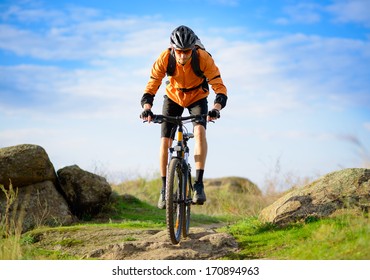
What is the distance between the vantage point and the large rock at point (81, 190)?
1282 centimetres

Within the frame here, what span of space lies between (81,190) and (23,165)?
65.3 inches

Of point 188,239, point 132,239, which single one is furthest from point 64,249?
point 188,239

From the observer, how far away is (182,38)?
24.2 ft

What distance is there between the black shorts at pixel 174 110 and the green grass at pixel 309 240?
195cm

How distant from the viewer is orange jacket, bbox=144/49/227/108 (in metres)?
7.84

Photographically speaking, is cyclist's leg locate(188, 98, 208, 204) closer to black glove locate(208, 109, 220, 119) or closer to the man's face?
black glove locate(208, 109, 220, 119)

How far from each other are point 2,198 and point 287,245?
756 cm

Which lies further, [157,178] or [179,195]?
[157,178]

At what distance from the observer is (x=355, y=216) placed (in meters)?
7.34

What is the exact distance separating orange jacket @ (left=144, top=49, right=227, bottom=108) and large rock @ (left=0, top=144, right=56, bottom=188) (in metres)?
5.16

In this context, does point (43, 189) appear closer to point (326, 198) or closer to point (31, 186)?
point (31, 186)

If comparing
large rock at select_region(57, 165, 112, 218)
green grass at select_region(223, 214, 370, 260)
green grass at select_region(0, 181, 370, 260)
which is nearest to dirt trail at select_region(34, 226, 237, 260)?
green grass at select_region(0, 181, 370, 260)

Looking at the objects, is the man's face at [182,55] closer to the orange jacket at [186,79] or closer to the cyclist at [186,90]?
the cyclist at [186,90]

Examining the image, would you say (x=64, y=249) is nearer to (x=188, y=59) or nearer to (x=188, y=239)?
(x=188, y=239)
